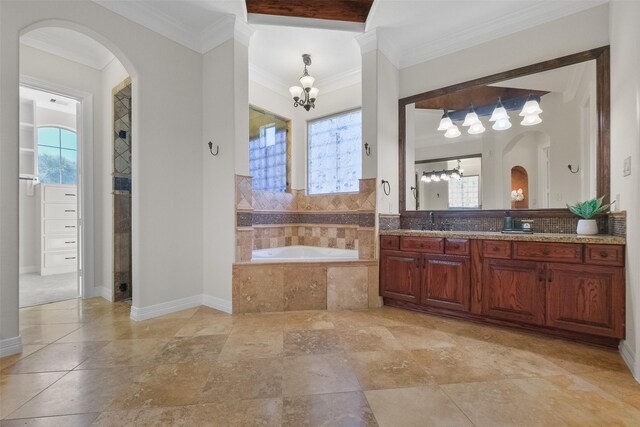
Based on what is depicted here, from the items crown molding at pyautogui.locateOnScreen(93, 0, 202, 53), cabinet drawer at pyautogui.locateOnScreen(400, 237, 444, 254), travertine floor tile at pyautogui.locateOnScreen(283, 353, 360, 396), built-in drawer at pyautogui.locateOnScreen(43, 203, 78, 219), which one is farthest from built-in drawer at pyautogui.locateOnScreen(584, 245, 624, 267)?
built-in drawer at pyautogui.locateOnScreen(43, 203, 78, 219)

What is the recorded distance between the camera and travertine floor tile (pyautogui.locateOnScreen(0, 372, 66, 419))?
1.50m

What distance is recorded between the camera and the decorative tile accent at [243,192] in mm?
2955

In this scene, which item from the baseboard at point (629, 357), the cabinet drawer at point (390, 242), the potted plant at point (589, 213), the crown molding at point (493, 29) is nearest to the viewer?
the baseboard at point (629, 357)

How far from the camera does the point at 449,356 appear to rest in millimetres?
2027

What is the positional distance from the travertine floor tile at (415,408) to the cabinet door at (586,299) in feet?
4.49

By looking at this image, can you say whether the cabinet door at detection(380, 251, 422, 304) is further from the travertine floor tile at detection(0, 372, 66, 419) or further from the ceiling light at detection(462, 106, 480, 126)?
the travertine floor tile at detection(0, 372, 66, 419)

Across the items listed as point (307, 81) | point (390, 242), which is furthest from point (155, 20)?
point (390, 242)

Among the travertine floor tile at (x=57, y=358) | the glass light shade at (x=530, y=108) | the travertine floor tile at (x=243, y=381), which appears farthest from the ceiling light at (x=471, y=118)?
the travertine floor tile at (x=57, y=358)

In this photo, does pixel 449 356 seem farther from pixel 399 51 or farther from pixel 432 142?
pixel 399 51

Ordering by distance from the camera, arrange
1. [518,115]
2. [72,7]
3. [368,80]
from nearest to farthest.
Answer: [72,7] < [518,115] < [368,80]

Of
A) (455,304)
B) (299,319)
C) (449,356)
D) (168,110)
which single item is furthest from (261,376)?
(168,110)

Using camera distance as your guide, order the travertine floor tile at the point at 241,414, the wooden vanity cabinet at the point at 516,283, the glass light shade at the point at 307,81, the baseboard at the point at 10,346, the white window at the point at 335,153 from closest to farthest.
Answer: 1. the travertine floor tile at the point at 241,414
2. the baseboard at the point at 10,346
3. the wooden vanity cabinet at the point at 516,283
4. the glass light shade at the point at 307,81
5. the white window at the point at 335,153

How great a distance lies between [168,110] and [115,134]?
0.99 meters

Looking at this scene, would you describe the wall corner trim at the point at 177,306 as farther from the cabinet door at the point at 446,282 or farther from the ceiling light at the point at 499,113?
the ceiling light at the point at 499,113
